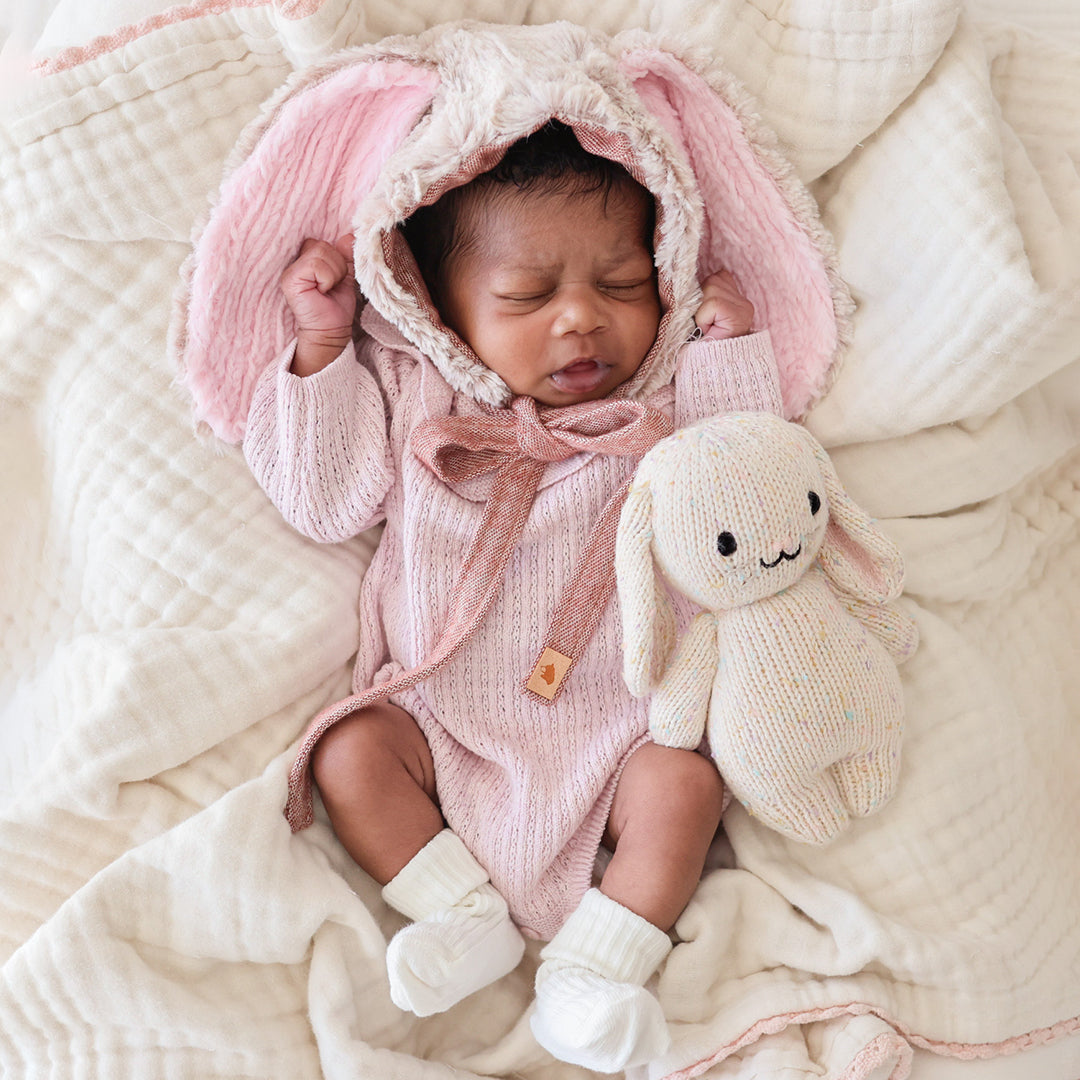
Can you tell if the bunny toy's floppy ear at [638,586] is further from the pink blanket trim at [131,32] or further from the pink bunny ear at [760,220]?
the pink blanket trim at [131,32]

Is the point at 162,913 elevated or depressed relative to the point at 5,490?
depressed

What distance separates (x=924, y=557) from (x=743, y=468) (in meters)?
0.35

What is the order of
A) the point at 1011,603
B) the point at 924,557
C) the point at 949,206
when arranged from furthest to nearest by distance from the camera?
the point at 1011,603 < the point at 924,557 < the point at 949,206

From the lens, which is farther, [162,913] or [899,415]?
[899,415]

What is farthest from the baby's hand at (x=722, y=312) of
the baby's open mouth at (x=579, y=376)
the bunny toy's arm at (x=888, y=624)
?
the bunny toy's arm at (x=888, y=624)

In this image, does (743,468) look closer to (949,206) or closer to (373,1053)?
(949,206)

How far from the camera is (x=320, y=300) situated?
1.28 meters

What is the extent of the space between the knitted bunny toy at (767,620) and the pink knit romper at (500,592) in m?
0.12

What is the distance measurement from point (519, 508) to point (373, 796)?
35 centimetres

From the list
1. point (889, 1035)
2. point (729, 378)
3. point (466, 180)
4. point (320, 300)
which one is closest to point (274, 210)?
point (320, 300)

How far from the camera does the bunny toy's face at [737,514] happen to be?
3.39 feet

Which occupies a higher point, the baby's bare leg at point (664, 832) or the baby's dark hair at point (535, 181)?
the baby's dark hair at point (535, 181)

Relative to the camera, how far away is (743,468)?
1042 millimetres

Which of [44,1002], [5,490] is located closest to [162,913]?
[44,1002]
